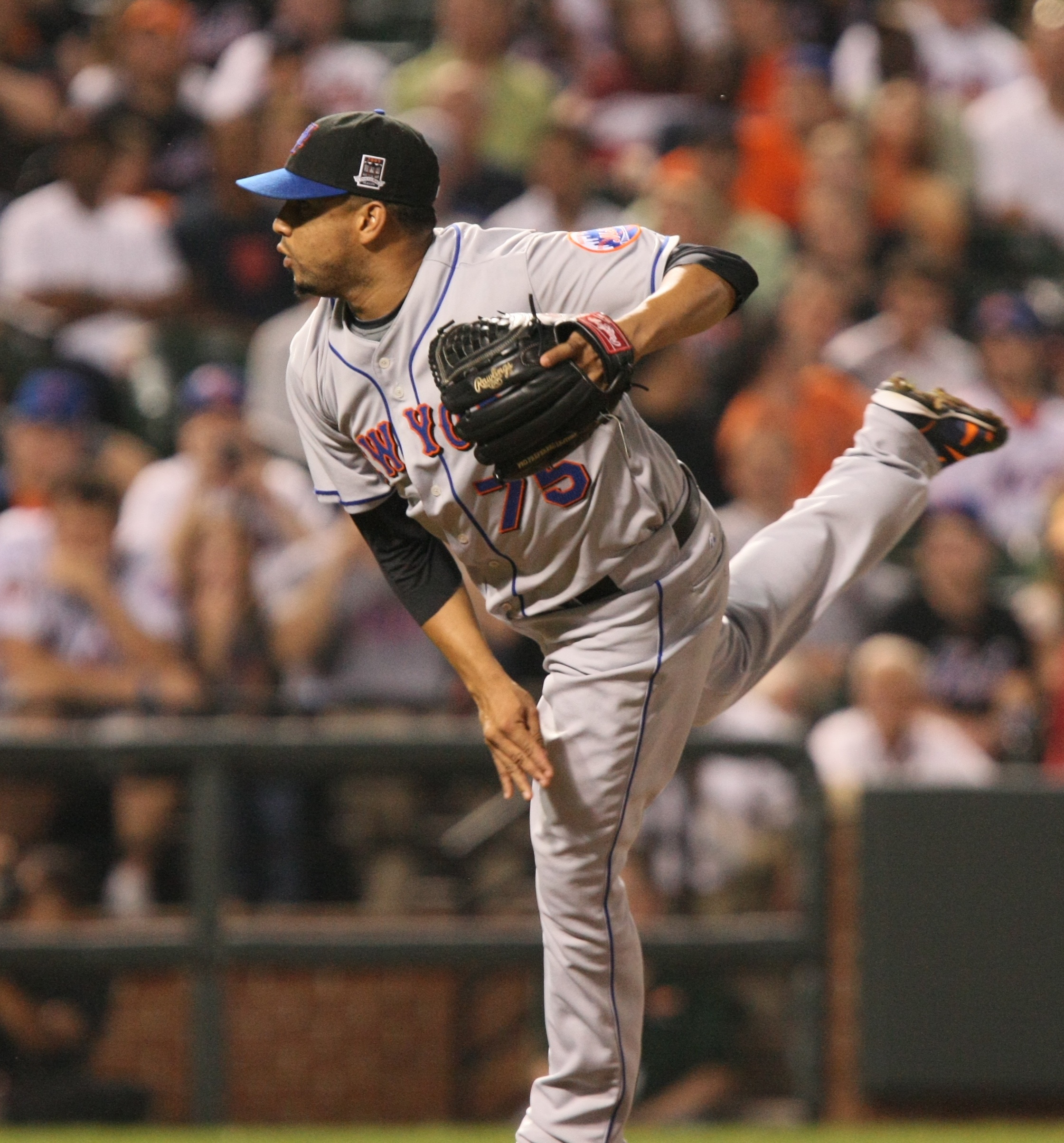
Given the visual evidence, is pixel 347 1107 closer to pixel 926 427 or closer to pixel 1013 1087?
pixel 1013 1087

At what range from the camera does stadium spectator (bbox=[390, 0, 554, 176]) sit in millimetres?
8266

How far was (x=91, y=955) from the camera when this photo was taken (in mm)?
5297

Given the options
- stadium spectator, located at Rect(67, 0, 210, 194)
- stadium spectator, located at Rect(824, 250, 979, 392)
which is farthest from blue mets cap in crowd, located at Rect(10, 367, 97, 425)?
stadium spectator, located at Rect(824, 250, 979, 392)

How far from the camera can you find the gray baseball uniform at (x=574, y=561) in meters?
3.15

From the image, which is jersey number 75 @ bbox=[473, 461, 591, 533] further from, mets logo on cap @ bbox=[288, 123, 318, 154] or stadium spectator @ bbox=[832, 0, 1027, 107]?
stadium spectator @ bbox=[832, 0, 1027, 107]

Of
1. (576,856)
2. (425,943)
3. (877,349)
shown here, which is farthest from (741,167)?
(576,856)

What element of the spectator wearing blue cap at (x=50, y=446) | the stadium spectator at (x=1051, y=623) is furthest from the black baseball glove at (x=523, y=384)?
the spectator wearing blue cap at (x=50, y=446)

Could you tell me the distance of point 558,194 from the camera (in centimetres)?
766

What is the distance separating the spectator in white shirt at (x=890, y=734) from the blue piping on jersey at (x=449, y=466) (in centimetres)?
283

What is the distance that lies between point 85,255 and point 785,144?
315 cm

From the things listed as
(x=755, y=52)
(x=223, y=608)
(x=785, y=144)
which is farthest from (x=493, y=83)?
(x=223, y=608)

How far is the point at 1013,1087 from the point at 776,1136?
30.7 inches

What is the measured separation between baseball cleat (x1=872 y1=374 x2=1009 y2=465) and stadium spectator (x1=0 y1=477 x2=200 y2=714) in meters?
2.67

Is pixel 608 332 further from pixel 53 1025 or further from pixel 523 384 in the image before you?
pixel 53 1025
